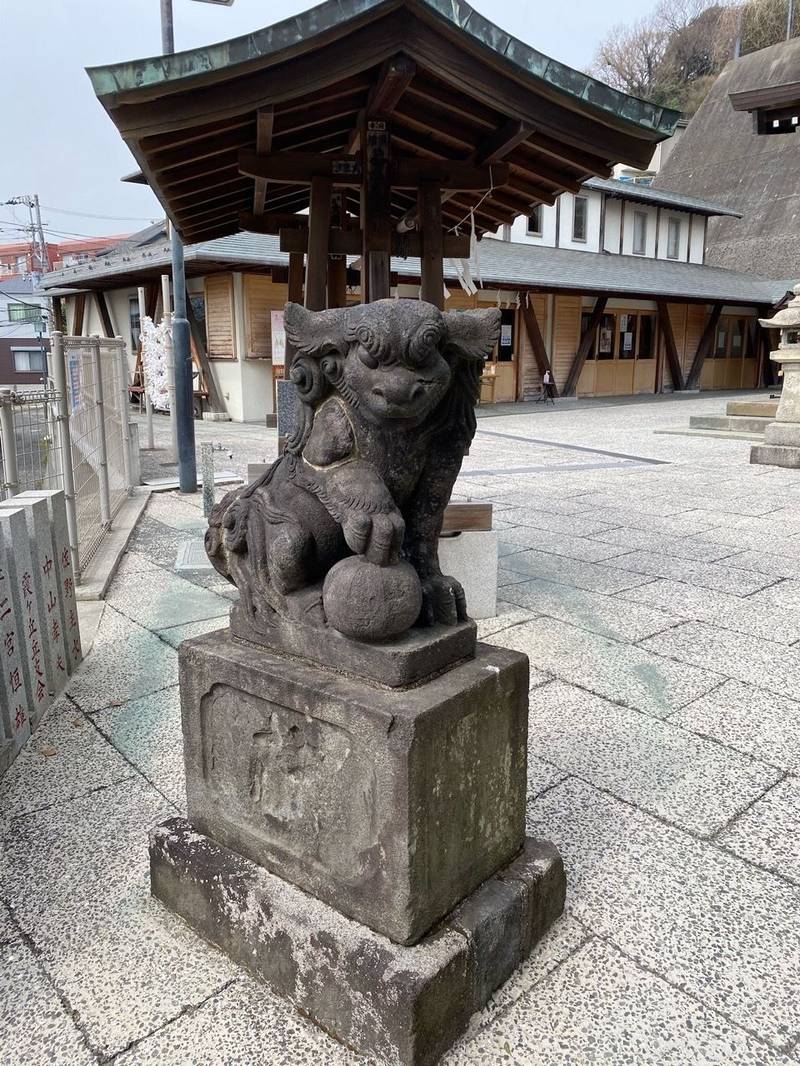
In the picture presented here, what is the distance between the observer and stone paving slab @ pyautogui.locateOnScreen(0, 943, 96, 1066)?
1739 mm

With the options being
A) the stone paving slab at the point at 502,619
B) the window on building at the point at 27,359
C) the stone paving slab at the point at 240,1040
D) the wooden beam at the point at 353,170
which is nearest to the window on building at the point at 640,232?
the window on building at the point at 27,359

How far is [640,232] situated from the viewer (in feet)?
78.8

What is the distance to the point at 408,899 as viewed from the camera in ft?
5.83

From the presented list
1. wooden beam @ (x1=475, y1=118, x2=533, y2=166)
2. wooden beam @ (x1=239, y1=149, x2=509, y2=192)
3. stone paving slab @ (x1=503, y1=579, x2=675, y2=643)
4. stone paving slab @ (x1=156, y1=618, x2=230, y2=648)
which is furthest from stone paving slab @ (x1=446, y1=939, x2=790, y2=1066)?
wooden beam @ (x1=239, y1=149, x2=509, y2=192)

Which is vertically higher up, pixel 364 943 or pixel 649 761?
pixel 364 943

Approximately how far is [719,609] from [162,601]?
340cm

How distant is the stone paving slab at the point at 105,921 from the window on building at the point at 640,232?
2488cm

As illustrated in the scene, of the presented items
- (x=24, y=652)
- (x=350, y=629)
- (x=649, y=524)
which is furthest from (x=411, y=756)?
(x=649, y=524)

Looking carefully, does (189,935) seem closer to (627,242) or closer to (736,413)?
(736,413)

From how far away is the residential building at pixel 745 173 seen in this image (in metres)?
31.3

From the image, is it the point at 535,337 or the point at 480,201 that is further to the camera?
the point at 535,337

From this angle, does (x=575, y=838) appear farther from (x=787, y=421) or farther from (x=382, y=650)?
(x=787, y=421)

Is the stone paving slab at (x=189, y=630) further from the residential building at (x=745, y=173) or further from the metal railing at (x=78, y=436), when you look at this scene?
the residential building at (x=745, y=173)

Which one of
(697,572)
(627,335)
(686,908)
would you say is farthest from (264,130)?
(627,335)
